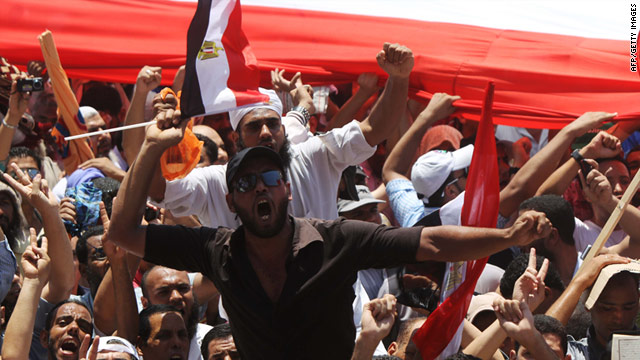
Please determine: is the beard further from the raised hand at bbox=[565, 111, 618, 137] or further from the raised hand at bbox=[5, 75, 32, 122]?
the raised hand at bbox=[5, 75, 32, 122]

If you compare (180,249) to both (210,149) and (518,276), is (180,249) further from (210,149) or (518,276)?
(210,149)

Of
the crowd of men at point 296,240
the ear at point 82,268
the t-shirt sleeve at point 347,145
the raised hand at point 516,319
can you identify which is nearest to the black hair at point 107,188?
the crowd of men at point 296,240

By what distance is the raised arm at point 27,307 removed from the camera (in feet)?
15.4

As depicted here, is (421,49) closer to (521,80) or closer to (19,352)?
(521,80)

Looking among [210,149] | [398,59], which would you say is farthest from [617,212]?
[210,149]

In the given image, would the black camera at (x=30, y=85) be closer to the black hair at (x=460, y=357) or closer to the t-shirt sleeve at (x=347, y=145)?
the t-shirt sleeve at (x=347, y=145)

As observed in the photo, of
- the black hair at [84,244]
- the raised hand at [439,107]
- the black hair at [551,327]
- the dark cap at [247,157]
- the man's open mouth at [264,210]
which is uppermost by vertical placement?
the dark cap at [247,157]

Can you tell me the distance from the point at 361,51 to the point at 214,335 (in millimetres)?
2633

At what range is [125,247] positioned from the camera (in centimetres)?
402

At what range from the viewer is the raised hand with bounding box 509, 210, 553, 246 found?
3479 mm

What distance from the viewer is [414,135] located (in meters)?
6.19

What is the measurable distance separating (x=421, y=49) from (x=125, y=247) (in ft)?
11.5

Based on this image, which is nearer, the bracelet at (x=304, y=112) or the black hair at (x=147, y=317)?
the black hair at (x=147, y=317)

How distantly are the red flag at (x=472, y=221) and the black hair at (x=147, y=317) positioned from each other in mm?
1493
